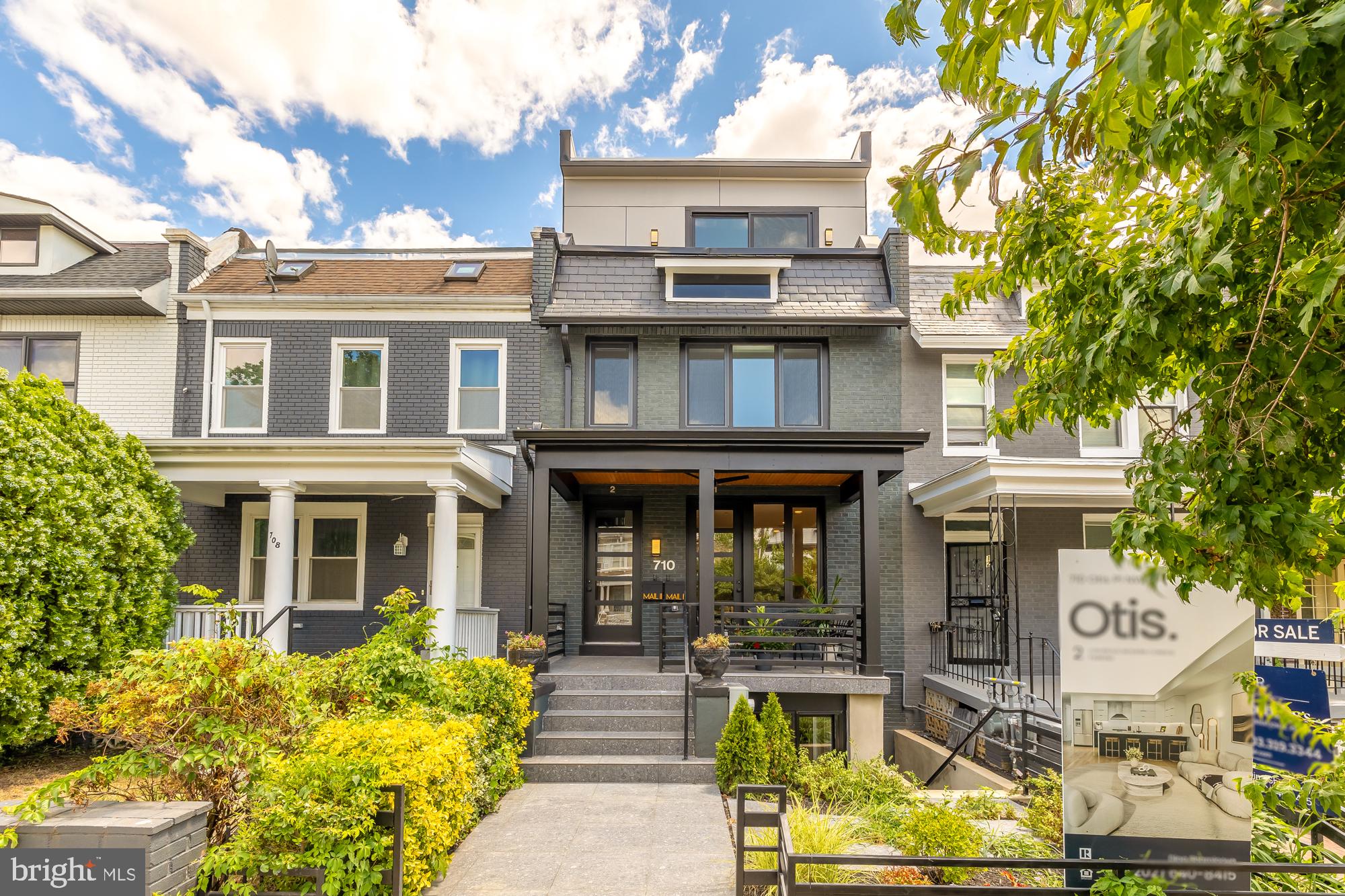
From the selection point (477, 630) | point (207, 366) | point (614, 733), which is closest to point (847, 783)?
point (614, 733)

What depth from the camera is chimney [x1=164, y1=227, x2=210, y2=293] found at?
43.4ft

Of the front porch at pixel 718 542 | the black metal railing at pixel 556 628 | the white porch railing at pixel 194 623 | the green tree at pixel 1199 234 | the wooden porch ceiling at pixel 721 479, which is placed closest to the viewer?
the green tree at pixel 1199 234

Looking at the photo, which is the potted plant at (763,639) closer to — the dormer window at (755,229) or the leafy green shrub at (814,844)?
the leafy green shrub at (814,844)

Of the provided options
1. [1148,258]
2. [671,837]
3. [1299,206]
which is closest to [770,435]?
[671,837]

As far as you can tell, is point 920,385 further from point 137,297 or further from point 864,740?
point 137,297

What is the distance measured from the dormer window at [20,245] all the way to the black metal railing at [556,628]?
10.8m

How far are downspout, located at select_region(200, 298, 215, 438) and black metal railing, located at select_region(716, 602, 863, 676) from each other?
9077 millimetres

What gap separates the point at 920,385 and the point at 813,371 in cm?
181

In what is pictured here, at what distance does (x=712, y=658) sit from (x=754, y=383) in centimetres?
561

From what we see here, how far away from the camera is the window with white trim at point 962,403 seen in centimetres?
1316

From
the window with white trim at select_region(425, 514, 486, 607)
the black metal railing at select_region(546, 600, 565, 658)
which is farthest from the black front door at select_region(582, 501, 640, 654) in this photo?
the window with white trim at select_region(425, 514, 486, 607)

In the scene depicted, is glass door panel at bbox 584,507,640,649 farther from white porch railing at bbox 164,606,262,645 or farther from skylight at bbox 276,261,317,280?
skylight at bbox 276,261,317,280

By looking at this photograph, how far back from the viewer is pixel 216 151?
15.7 m

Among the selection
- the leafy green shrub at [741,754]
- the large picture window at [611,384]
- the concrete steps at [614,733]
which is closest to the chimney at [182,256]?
the large picture window at [611,384]
